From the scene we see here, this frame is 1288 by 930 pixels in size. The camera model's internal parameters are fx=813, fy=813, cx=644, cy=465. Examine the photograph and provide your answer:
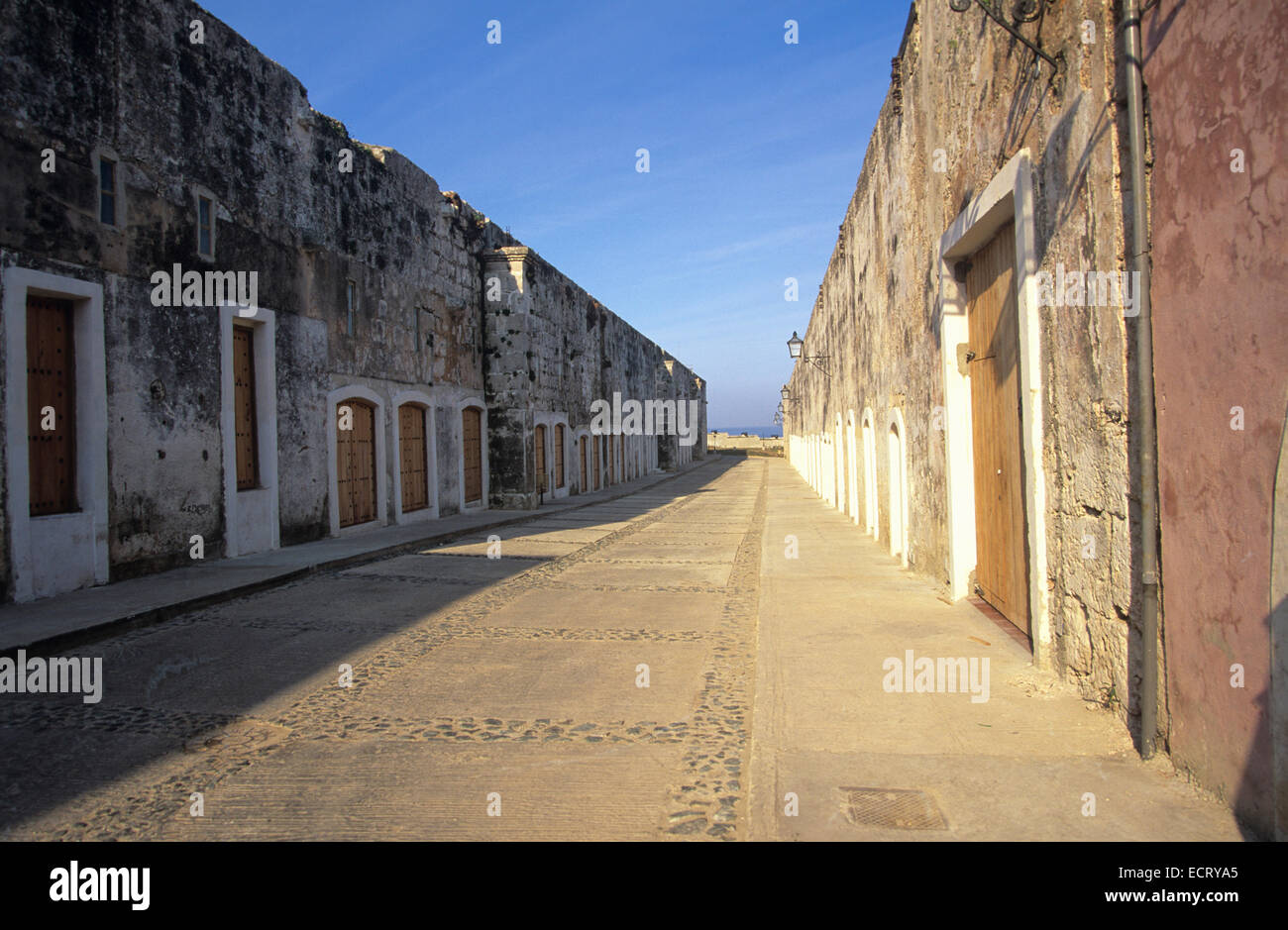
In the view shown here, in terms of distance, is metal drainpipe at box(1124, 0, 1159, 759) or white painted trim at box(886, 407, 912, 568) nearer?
metal drainpipe at box(1124, 0, 1159, 759)

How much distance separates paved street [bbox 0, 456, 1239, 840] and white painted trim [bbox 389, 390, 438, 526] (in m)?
7.38

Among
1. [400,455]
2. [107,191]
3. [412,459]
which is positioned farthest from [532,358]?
[107,191]

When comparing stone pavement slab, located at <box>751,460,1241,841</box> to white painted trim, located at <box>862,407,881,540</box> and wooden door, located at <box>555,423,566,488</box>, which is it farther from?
wooden door, located at <box>555,423,566,488</box>

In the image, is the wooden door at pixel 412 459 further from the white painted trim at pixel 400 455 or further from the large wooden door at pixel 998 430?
the large wooden door at pixel 998 430

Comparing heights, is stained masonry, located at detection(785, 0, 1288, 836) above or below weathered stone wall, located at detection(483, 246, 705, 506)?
below

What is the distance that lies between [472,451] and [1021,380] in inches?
603

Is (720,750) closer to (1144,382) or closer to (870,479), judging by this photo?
(1144,382)

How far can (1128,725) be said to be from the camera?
3.54m

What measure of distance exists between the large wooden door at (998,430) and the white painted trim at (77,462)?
8.28 m

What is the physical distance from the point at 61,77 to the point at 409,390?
798 centimetres

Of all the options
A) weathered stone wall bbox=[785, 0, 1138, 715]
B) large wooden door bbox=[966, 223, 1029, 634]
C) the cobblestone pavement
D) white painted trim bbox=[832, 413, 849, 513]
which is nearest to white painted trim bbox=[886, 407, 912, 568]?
weathered stone wall bbox=[785, 0, 1138, 715]

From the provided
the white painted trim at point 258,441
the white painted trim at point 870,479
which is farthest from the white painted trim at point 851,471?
the white painted trim at point 258,441

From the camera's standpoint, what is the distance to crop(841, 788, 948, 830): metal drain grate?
9.64 feet
